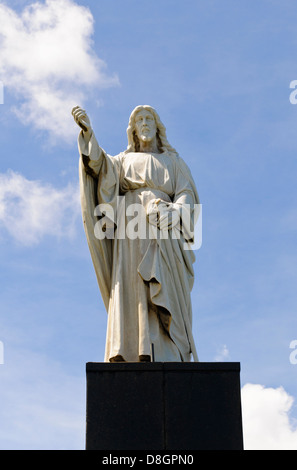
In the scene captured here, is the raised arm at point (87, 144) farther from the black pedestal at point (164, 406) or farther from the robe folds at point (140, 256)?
the black pedestal at point (164, 406)

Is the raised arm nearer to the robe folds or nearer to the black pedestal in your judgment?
the robe folds

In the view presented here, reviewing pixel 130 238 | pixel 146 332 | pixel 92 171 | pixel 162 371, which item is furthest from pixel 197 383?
pixel 92 171

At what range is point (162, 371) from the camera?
428 inches

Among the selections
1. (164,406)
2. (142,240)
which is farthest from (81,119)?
(164,406)

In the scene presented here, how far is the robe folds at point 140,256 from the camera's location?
467 inches

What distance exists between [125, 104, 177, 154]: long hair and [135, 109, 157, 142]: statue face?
0.21ft

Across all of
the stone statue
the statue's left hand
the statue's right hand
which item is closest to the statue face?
the stone statue

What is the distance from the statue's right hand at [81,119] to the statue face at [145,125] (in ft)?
3.71

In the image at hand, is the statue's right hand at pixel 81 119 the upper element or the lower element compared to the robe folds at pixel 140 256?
upper

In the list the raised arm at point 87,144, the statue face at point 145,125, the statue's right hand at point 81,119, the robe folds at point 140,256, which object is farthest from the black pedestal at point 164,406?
the statue face at point 145,125

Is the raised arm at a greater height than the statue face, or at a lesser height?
lesser

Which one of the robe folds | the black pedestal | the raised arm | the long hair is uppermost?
the long hair

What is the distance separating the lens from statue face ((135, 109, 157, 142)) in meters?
13.5
